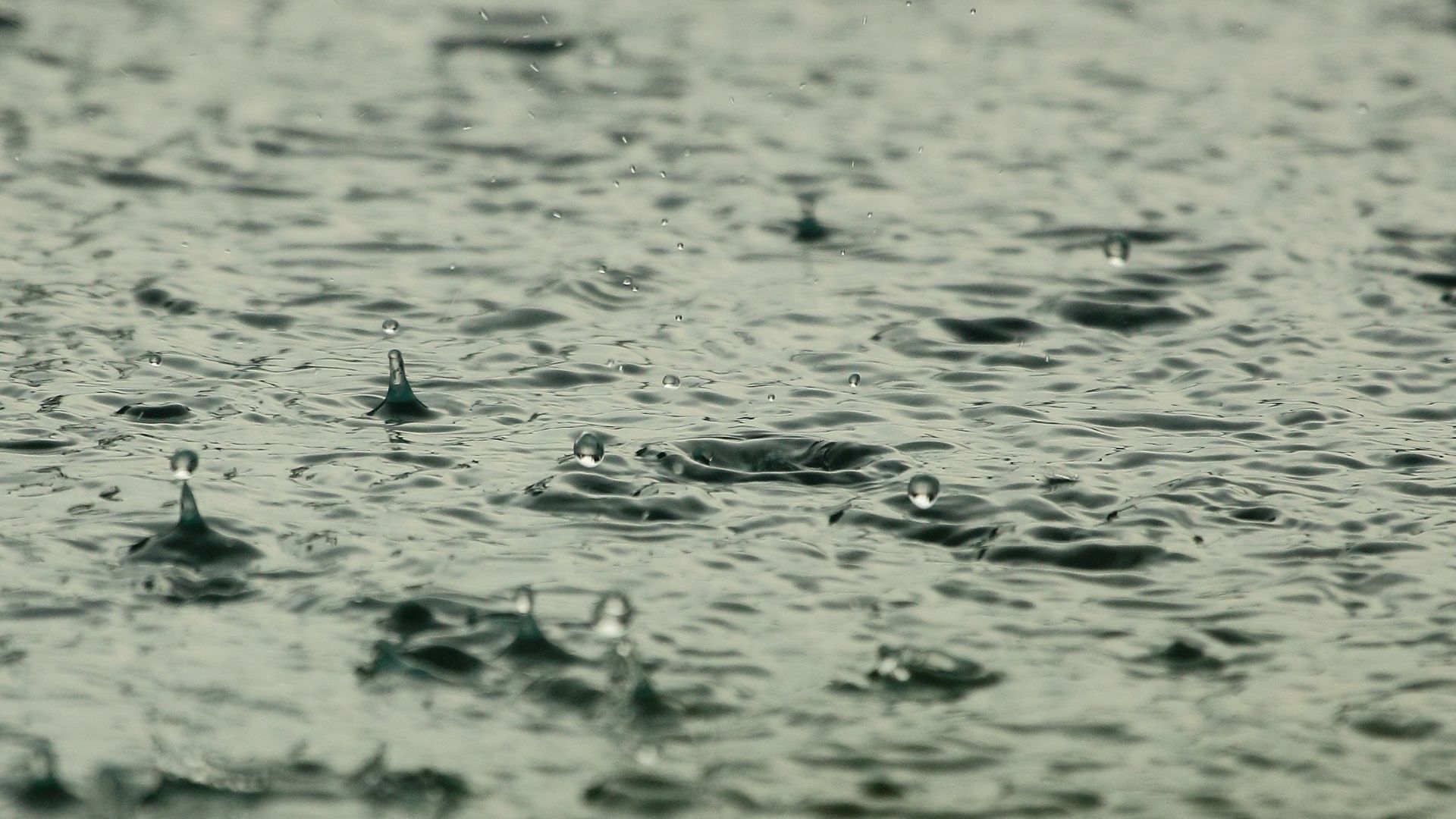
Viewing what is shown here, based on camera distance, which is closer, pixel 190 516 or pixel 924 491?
pixel 190 516

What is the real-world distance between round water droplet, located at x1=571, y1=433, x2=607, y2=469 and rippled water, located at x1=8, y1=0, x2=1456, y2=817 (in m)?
0.02

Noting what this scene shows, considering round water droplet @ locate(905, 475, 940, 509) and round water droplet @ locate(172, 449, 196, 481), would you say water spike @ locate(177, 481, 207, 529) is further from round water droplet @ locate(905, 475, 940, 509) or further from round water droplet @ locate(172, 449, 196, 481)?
round water droplet @ locate(905, 475, 940, 509)

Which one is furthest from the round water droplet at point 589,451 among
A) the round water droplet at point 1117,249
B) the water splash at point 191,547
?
the round water droplet at point 1117,249

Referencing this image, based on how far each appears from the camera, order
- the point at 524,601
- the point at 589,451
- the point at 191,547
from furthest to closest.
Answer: the point at 589,451, the point at 191,547, the point at 524,601

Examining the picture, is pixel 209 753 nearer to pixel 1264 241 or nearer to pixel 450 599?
pixel 450 599

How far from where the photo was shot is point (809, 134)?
33.7 feet

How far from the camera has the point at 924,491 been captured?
5953 millimetres

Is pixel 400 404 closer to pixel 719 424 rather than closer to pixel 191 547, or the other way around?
pixel 719 424

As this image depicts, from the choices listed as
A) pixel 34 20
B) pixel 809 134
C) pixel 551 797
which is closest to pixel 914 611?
pixel 551 797

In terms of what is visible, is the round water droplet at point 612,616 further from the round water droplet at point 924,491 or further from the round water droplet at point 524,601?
the round water droplet at point 924,491

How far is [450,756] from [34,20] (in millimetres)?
8890

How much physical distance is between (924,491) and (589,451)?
3.70 feet

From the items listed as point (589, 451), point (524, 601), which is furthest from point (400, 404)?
point (524, 601)

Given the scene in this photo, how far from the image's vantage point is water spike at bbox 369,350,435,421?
6648 millimetres
